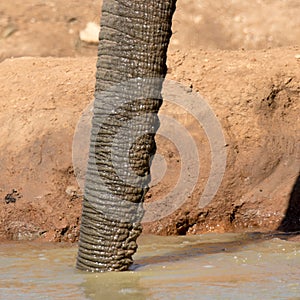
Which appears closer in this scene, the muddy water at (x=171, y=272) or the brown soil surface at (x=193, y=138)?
the muddy water at (x=171, y=272)

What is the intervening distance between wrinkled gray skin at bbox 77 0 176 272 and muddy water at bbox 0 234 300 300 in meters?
0.24

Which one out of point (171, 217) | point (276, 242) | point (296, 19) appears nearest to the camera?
point (276, 242)

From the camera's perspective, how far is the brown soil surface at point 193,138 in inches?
283

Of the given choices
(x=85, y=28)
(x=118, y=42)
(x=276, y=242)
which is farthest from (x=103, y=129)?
(x=85, y=28)

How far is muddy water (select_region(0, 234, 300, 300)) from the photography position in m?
4.94

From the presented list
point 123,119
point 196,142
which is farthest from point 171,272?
point 196,142

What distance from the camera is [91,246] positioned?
514 cm

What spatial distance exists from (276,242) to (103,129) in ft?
6.19

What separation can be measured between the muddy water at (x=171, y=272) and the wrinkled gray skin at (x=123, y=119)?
0.79ft

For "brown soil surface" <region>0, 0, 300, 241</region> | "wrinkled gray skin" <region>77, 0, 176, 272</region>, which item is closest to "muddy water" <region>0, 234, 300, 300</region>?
"wrinkled gray skin" <region>77, 0, 176, 272</region>

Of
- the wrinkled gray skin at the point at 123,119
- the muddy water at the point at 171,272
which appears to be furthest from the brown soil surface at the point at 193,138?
the wrinkled gray skin at the point at 123,119

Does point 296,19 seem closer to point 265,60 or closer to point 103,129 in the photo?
point 265,60

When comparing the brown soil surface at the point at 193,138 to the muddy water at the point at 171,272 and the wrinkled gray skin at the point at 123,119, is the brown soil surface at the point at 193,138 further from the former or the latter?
the wrinkled gray skin at the point at 123,119

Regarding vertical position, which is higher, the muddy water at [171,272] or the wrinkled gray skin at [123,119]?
the wrinkled gray skin at [123,119]
